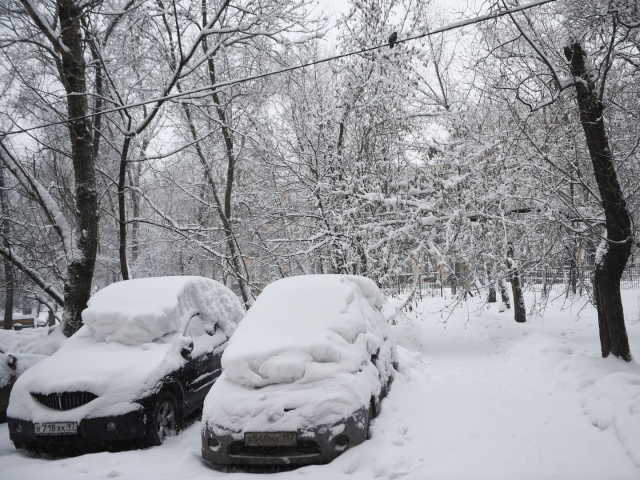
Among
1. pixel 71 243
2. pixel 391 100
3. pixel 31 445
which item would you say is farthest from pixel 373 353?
pixel 391 100

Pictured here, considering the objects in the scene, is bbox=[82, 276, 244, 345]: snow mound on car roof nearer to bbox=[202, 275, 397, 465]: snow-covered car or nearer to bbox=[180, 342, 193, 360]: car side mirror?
bbox=[180, 342, 193, 360]: car side mirror

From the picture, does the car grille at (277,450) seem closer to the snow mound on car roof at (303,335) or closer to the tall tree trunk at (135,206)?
the snow mound on car roof at (303,335)

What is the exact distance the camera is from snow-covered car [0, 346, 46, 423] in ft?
20.6

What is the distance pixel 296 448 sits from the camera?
3643 millimetres

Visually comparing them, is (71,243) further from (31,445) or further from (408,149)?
(408,149)

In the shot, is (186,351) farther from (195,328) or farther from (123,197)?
(123,197)

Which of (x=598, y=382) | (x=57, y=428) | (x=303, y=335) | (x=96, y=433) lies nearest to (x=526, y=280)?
(x=598, y=382)

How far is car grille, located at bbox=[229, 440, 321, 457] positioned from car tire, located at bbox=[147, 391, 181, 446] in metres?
1.37

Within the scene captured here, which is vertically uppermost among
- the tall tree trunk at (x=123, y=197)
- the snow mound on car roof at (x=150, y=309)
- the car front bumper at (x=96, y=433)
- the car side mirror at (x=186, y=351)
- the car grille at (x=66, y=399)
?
the tall tree trunk at (x=123, y=197)

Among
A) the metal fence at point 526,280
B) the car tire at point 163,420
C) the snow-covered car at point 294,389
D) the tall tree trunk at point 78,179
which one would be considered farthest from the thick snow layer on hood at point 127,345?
the metal fence at point 526,280

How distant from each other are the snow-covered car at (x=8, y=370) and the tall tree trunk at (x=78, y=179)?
2046 millimetres


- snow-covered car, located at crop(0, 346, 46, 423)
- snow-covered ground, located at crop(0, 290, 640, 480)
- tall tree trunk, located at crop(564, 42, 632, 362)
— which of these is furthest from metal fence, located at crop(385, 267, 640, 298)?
snow-covered car, located at crop(0, 346, 46, 423)

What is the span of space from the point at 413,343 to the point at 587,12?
896 cm

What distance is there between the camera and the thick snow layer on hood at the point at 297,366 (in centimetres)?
369
